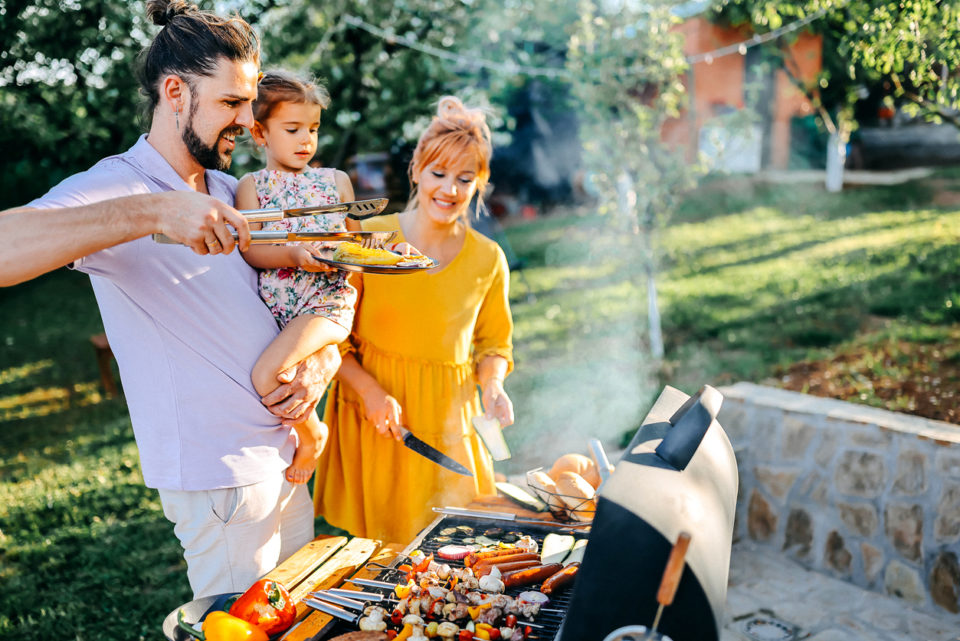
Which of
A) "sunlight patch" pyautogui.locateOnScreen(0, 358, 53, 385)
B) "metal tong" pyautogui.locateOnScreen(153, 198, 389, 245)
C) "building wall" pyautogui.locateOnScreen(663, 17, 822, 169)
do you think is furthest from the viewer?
"building wall" pyautogui.locateOnScreen(663, 17, 822, 169)

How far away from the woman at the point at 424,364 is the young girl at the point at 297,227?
0.27 meters

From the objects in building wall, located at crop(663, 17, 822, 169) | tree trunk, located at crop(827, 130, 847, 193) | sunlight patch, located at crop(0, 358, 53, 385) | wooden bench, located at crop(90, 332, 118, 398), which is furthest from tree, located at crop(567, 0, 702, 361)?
tree trunk, located at crop(827, 130, 847, 193)

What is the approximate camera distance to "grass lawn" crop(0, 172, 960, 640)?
4305 millimetres

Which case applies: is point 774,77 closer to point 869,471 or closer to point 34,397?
point 869,471

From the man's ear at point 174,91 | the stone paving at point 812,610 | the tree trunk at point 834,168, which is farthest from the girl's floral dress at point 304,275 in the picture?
the tree trunk at point 834,168

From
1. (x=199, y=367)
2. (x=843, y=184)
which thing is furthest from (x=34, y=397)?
(x=843, y=184)

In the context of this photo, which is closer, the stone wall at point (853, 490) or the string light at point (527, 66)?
the stone wall at point (853, 490)

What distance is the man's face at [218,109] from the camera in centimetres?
195

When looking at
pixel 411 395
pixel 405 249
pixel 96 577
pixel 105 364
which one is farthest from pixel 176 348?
pixel 105 364

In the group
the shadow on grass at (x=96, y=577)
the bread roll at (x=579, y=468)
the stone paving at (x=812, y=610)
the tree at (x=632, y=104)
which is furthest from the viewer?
the tree at (x=632, y=104)

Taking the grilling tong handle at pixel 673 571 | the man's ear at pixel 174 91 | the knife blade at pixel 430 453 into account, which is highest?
the man's ear at pixel 174 91

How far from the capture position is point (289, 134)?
2482 millimetres

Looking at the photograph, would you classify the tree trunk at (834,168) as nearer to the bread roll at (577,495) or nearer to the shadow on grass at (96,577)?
the bread roll at (577,495)

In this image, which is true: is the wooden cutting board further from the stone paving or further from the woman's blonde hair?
the stone paving
